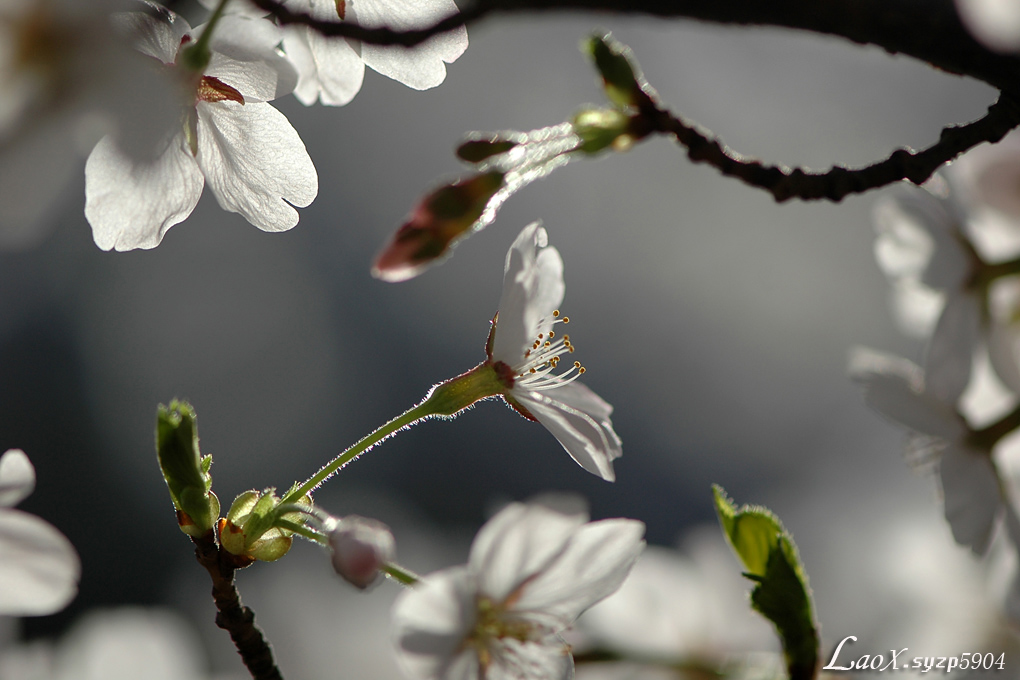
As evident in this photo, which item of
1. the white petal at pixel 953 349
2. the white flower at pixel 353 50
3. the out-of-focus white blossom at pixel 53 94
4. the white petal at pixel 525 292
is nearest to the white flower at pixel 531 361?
the white petal at pixel 525 292

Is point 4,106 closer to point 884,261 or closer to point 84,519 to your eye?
point 884,261

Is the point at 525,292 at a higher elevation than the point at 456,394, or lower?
higher

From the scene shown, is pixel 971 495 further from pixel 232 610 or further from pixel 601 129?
pixel 232 610

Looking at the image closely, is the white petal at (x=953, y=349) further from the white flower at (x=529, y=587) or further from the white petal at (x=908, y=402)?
the white flower at (x=529, y=587)

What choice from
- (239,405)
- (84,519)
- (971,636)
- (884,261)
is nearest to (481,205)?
(884,261)

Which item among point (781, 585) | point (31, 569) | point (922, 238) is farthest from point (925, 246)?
point (31, 569)

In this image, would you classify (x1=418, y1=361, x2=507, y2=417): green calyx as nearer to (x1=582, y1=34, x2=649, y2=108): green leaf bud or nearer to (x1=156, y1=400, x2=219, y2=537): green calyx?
(x1=156, y1=400, x2=219, y2=537): green calyx

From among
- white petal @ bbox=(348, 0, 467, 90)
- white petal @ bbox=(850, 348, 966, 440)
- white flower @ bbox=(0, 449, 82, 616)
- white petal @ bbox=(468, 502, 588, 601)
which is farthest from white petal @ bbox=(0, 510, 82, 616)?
white petal @ bbox=(850, 348, 966, 440)
